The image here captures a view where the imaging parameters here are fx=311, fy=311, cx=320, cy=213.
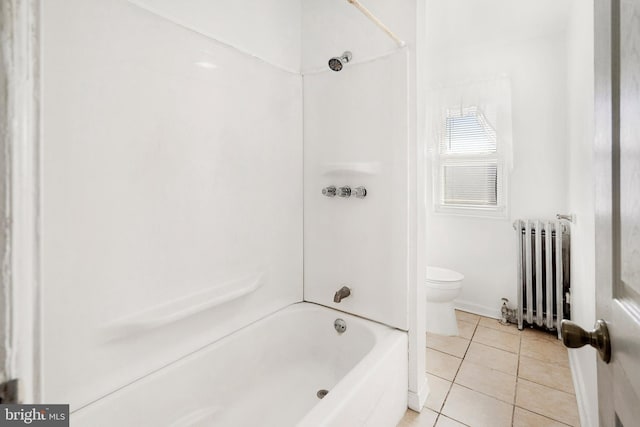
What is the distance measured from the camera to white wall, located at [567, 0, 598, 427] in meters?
1.41

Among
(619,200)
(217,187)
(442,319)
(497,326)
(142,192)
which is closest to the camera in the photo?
(619,200)

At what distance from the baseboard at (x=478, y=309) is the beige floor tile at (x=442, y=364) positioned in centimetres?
86

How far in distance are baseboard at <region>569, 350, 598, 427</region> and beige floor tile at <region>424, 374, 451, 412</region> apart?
0.62 metres

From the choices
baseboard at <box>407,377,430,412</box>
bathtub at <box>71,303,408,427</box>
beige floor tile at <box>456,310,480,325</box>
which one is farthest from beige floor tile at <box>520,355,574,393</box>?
bathtub at <box>71,303,408,427</box>

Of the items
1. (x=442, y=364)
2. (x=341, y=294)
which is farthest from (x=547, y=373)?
(x=341, y=294)

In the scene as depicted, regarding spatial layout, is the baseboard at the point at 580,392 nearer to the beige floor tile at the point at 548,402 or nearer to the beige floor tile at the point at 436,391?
the beige floor tile at the point at 548,402

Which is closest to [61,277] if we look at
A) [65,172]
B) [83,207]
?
[83,207]

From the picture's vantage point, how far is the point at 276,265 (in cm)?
186

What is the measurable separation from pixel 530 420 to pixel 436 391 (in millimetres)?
456

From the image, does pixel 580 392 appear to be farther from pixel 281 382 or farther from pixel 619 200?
pixel 619 200

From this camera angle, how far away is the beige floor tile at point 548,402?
1.60m

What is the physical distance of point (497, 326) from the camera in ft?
8.54

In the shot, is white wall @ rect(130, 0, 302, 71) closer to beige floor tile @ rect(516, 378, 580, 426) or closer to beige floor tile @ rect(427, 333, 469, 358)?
beige floor tile @ rect(427, 333, 469, 358)

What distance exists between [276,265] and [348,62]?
124cm
